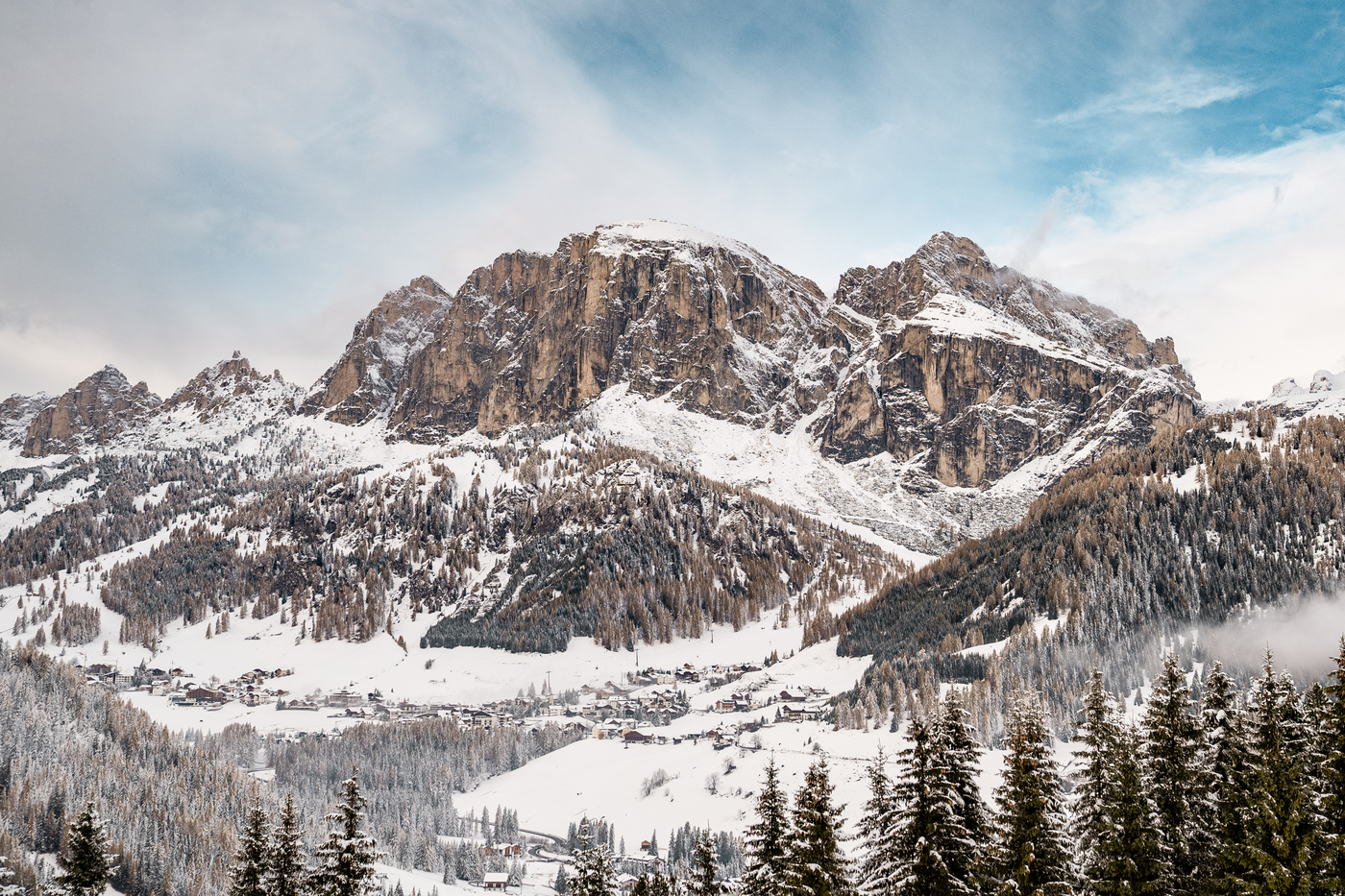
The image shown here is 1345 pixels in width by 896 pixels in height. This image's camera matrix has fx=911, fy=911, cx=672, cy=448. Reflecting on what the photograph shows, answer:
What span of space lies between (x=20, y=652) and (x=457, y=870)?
296 feet

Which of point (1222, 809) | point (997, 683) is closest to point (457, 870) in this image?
point (997, 683)

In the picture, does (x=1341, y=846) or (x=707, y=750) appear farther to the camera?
(x=707, y=750)

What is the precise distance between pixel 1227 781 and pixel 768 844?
1861 centimetres

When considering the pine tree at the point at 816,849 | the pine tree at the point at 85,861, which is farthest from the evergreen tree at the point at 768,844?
the pine tree at the point at 85,861

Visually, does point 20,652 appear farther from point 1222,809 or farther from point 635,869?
point 1222,809

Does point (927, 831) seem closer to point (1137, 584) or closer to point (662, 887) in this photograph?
point (662, 887)

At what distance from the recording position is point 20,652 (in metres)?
151

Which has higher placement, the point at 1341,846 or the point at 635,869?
the point at 1341,846

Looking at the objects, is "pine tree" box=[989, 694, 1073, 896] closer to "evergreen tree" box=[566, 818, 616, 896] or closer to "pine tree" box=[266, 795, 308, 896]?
"evergreen tree" box=[566, 818, 616, 896]

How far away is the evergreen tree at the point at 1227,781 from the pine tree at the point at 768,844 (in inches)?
633

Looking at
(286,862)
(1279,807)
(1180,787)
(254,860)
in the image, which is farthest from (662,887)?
(1279,807)

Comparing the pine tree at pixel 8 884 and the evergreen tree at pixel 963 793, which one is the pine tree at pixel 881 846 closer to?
the evergreen tree at pixel 963 793

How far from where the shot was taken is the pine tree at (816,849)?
108 feet

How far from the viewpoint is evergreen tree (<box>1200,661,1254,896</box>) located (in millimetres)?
34125
